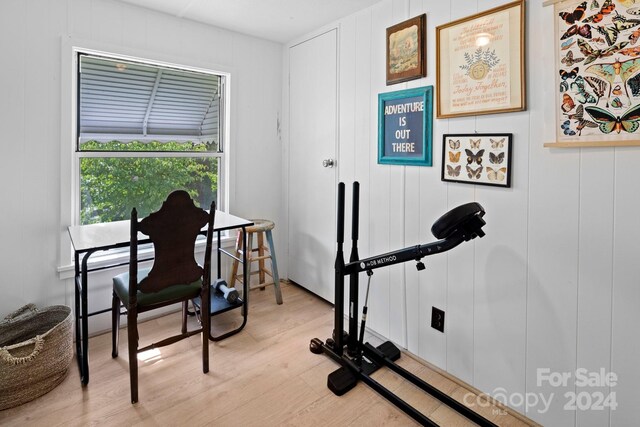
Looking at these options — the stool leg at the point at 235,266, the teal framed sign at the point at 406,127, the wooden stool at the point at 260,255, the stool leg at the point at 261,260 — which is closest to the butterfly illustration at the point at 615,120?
the teal framed sign at the point at 406,127

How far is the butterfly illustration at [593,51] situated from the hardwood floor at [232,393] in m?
1.66

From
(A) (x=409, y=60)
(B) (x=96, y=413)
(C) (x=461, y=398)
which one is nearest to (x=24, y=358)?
(B) (x=96, y=413)

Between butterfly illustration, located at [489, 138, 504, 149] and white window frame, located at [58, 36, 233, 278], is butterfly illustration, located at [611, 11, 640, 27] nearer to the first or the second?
butterfly illustration, located at [489, 138, 504, 149]

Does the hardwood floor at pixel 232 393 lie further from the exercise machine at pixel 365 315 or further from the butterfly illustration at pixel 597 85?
the butterfly illustration at pixel 597 85

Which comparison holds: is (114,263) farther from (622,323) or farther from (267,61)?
(622,323)

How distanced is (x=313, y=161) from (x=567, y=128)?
1.90 metres

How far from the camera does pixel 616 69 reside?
137cm

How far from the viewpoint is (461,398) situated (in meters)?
1.89

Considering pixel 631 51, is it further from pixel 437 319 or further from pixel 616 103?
pixel 437 319

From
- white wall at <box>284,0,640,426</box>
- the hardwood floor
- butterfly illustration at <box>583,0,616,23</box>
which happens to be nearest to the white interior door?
white wall at <box>284,0,640,426</box>

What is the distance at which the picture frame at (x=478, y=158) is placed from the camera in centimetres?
172

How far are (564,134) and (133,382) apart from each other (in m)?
2.34

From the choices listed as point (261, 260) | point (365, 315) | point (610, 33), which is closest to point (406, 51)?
point (610, 33)

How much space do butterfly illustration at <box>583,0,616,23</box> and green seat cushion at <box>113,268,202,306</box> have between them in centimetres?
220
